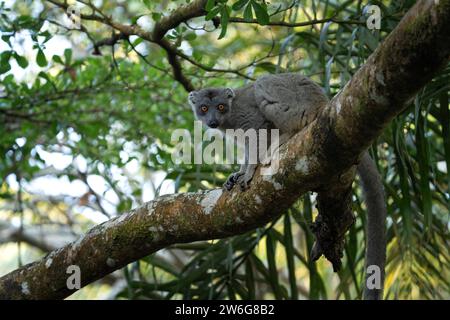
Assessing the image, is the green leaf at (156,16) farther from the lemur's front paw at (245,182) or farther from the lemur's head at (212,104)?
the lemur's front paw at (245,182)

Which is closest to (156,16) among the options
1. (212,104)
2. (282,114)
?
(212,104)

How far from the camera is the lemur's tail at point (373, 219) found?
4012mm

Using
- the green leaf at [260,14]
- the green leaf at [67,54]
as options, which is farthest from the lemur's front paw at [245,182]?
the green leaf at [67,54]

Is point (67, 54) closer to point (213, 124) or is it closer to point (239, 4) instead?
point (213, 124)

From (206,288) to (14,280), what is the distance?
70.7 inches

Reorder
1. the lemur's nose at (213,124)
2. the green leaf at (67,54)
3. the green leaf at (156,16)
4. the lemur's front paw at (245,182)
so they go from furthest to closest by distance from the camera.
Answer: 1. the green leaf at (67,54)
2. the lemur's nose at (213,124)
3. the green leaf at (156,16)
4. the lemur's front paw at (245,182)

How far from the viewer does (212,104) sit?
5348mm

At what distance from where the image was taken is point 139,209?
4176 mm

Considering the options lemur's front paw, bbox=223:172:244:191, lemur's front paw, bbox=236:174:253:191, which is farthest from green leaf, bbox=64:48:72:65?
lemur's front paw, bbox=236:174:253:191

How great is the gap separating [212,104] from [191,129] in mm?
1746

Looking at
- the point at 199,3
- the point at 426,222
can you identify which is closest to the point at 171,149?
the point at 199,3

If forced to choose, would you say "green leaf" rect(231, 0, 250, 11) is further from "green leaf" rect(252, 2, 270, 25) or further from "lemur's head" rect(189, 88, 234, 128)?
"lemur's head" rect(189, 88, 234, 128)

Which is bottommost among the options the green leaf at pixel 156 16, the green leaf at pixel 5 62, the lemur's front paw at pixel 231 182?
the lemur's front paw at pixel 231 182

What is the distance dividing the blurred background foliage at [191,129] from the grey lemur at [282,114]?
1.14 ft
